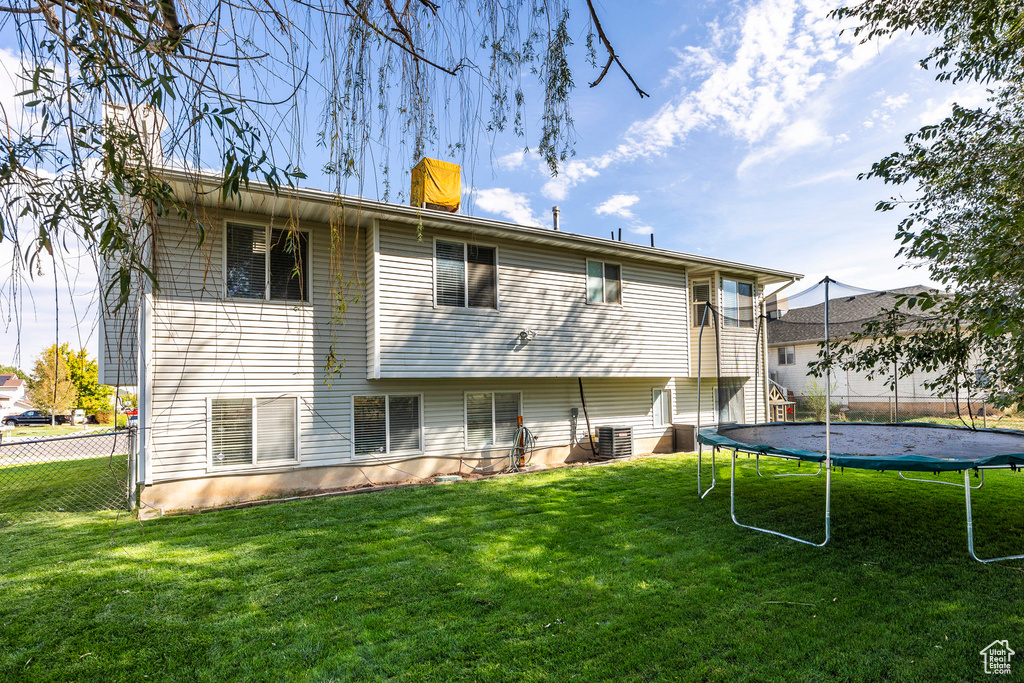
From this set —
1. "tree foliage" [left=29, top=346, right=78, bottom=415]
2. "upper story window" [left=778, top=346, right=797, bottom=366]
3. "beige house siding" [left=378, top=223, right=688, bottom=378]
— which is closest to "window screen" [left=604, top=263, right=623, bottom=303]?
"beige house siding" [left=378, top=223, right=688, bottom=378]

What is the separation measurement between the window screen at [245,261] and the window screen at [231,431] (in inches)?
67.1

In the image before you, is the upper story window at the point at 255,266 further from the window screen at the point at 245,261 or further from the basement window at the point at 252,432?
the basement window at the point at 252,432

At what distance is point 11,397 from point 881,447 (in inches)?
2319

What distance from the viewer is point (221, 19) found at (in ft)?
6.31

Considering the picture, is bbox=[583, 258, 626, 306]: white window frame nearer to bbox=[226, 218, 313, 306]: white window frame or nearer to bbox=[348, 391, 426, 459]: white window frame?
bbox=[348, 391, 426, 459]: white window frame

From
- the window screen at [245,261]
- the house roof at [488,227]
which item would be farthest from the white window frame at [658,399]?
the window screen at [245,261]

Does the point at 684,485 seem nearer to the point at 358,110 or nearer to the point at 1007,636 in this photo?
the point at 1007,636

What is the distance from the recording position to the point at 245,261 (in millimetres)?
7816

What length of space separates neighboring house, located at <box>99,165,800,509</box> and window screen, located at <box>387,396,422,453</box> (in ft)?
0.07

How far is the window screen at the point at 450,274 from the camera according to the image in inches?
353

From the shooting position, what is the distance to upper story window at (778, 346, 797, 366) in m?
25.9

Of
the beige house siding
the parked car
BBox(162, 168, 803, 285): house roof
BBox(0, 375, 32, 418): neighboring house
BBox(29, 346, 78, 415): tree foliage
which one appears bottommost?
the parked car

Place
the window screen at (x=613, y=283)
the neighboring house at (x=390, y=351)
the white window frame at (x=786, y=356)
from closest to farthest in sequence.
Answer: the neighboring house at (x=390, y=351), the window screen at (x=613, y=283), the white window frame at (x=786, y=356)

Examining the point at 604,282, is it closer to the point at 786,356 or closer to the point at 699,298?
the point at 699,298
